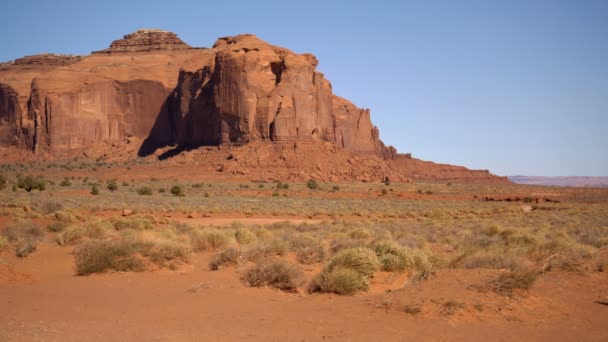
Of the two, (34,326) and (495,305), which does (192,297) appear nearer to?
(34,326)

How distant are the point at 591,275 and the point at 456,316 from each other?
3.99 meters

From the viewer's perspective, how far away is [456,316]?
298 inches

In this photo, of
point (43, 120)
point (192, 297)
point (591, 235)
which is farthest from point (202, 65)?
point (192, 297)

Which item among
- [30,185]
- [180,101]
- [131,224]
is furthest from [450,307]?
[180,101]

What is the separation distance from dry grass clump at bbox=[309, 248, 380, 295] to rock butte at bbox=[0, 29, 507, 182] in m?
57.8

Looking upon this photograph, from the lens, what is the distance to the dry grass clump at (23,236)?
13.7 m

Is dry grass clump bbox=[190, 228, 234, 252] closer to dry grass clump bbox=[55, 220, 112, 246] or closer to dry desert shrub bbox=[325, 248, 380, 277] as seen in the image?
dry grass clump bbox=[55, 220, 112, 246]

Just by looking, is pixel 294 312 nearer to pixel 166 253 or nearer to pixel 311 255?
pixel 311 255

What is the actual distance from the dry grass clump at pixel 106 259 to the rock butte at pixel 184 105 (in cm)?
5639

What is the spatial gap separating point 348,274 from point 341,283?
195 mm

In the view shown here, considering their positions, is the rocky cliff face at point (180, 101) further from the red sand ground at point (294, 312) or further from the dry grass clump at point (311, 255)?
the red sand ground at point (294, 312)

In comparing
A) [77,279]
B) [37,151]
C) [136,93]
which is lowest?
[77,279]

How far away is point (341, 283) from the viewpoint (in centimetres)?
927

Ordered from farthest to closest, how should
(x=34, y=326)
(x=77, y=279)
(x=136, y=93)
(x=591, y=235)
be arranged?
(x=136, y=93) → (x=591, y=235) → (x=77, y=279) → (x=34, y=326)
